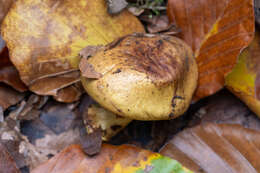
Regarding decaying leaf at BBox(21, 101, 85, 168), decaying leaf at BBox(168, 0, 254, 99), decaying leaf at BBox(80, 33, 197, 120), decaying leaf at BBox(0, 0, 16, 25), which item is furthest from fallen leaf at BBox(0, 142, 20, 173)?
decaying leaf at BBox(168, 0, 254, 99)

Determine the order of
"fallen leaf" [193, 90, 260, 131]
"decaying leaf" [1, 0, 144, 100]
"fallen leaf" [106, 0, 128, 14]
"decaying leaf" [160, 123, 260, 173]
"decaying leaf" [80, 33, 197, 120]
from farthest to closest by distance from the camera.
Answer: "fallen leaf" [193, 90, 260, 131] → "fallen leaf" [106, 0, 128, 14] → "decaying leaf" [1, 0, 144, 100] → "decaying leaf" [160, 123, 260, 173] → "decaying leaf" [80, 33, 197, 120]

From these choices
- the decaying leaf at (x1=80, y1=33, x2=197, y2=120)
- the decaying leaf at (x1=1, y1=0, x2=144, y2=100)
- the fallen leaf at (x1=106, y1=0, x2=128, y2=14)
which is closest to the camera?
the decaying leaf at (x1=80, y1=33, x2=197, y2=120)

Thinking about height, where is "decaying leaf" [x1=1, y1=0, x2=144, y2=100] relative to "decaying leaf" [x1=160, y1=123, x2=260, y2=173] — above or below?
above

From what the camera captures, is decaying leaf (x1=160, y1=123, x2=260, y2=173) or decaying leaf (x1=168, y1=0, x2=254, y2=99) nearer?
decaying leaf (x1=160, y1=123, x2=260, y2=173)

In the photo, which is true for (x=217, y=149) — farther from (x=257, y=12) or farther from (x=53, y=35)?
(x=53, y=35)

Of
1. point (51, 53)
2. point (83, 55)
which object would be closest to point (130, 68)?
point (83, 55)

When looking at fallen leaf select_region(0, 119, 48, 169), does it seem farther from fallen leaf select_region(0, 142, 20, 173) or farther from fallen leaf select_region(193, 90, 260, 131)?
fallen leaf select_region(193, 90, 260, 131)

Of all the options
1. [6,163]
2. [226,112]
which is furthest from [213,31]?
[6,163]
